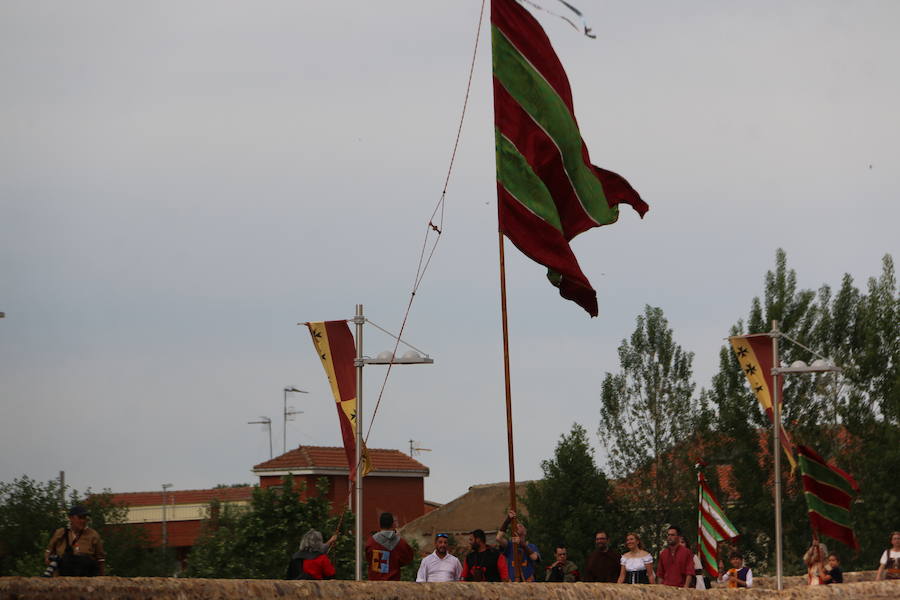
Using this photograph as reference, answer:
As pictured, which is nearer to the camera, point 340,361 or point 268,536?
point 340,361

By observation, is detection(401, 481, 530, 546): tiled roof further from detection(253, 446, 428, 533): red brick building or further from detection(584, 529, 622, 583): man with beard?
detection(584, 529, 622, 583): man with beard

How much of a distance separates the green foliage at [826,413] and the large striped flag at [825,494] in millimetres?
18953

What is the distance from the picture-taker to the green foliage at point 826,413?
143 feet

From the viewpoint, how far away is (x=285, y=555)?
118 feet

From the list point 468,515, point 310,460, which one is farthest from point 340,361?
point 468,515

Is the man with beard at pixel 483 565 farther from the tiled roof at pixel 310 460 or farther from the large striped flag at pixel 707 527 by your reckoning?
the tiled roof at pixel 310 460

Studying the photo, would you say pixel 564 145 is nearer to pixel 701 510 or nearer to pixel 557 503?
pixel 701 510

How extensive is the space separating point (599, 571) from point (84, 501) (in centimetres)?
3630

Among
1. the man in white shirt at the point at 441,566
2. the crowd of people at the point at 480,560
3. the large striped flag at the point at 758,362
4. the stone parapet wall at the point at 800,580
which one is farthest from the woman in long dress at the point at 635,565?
the large striped flag at the point at 758,362

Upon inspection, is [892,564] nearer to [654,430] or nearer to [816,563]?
[816,563]

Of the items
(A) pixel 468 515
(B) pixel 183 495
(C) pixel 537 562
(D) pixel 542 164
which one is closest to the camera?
(D) pixel 542 164

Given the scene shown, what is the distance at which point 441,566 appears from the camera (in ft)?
51.9

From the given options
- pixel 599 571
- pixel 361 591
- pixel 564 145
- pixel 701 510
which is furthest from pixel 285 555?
pixel 361 591

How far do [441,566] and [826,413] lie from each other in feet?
108
